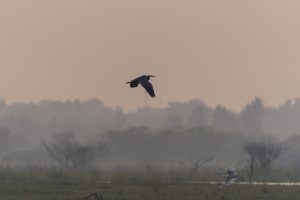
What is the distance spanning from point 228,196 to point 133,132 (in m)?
98.5

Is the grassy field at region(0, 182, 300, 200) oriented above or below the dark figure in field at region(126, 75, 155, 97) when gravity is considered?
below

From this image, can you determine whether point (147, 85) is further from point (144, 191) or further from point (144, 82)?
point (144, 191)

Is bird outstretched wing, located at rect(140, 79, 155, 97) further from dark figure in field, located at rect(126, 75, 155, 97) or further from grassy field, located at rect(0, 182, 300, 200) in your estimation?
grassy field, located at rect(0, 182, 300, 200)

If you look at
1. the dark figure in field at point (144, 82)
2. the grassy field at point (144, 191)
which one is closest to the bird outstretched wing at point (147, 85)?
the dark figure in field at point (144, 82)

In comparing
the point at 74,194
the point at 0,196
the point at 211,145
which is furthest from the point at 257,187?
the point at 211,145

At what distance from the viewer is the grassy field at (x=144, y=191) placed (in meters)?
35.6

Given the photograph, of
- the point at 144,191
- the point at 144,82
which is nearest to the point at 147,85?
the point at 144,82

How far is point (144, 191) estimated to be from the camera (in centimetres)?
3847

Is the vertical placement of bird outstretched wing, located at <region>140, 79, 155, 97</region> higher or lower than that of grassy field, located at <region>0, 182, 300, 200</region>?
higher

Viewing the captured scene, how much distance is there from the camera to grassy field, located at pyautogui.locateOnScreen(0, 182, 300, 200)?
35.6m

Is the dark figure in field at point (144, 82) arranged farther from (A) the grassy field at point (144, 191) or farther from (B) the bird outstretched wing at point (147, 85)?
(A) the grassy field at point (144, 191)

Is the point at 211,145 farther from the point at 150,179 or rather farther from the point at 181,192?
the point at 181,192

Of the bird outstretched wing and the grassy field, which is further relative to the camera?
the grassy field

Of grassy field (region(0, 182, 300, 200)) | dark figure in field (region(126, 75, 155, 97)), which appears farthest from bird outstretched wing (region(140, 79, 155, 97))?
grassy field (region(0, 182, 300, 200))
